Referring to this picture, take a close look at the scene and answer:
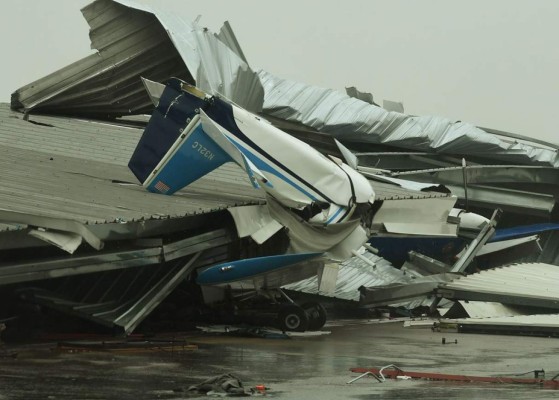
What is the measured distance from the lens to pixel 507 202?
104 feet

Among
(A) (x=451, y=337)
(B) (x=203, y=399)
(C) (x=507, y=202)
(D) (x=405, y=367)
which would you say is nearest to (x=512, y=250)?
(C) (x=507, y=202)

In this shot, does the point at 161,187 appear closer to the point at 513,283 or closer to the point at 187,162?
the point at 187,162

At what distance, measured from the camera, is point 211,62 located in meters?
28.2

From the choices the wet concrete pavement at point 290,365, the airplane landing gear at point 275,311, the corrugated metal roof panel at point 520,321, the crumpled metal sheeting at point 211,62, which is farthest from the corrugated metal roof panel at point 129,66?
the wet concrete pavement at point 290,365

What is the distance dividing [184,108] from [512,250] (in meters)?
12.0

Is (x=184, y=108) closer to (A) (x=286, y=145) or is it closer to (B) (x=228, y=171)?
(A) (x=286, y=145)

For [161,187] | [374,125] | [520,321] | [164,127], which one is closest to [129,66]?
[374,125]

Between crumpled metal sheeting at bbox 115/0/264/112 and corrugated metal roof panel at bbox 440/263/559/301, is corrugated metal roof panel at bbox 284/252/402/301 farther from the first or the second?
crumpled metal sheeting at bbox 115/0/264/112

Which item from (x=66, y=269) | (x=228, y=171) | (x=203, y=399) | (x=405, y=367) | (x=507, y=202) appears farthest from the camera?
(x=507, y=202)

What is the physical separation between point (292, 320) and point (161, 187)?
2.90m

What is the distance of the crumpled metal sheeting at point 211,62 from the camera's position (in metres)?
27.2

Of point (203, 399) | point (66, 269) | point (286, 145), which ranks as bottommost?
point (203, 399)

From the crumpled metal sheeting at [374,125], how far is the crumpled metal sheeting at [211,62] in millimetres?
2662

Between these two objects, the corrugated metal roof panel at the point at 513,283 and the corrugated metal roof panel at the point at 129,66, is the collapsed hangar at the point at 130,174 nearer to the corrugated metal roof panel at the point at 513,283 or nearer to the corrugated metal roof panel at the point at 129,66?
the corrugated metal roof panel at the point at 129,66
